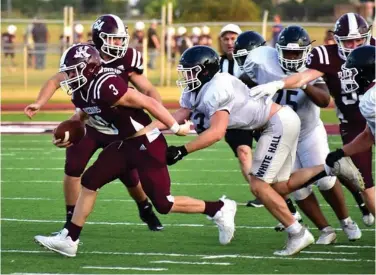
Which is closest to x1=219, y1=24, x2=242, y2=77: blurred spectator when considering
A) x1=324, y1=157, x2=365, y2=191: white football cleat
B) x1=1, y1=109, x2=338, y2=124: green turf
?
x1=324, y1=157, x2=365, y2=191: white football cleat

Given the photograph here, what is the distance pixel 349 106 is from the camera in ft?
23.0

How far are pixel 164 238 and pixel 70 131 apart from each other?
1.03 m

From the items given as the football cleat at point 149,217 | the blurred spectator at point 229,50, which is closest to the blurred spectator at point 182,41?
the blurred spectator at point 229,50

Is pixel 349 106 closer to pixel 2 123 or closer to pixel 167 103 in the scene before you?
pixel 2 123

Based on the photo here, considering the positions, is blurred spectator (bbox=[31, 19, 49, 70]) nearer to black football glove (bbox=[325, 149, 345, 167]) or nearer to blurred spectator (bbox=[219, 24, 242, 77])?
blurred spectator (bbox=[219, 24, 242, 77])

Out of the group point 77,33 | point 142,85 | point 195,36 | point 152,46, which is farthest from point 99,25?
point 195,36

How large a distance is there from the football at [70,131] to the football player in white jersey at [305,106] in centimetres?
135

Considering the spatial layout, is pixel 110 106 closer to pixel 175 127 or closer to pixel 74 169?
pixel 175 127

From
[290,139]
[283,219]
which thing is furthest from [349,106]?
[283,219]

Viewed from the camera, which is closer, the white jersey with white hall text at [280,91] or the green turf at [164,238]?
the green turf at [164,238]

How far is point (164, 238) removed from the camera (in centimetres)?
713

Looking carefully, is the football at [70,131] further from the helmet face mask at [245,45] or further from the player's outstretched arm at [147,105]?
the helmet face mask at [245,45]

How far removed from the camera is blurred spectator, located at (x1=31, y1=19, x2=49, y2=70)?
2291 cm

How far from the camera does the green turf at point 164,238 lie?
6148 millimetres
